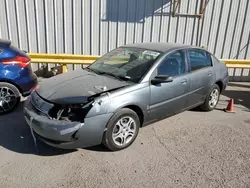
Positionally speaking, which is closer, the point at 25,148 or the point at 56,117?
the point at 56,117

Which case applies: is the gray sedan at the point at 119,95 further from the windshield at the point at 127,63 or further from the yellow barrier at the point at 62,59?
the yellow barrier at the point at 62,59

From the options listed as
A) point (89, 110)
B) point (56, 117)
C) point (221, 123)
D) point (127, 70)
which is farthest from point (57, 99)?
point (221, 123)

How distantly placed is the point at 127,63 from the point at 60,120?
1.64 m

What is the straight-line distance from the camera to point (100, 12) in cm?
676

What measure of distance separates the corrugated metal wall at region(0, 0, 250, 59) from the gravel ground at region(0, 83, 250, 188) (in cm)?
345

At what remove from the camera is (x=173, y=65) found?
401cm

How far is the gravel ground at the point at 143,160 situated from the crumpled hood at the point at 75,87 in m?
0.84

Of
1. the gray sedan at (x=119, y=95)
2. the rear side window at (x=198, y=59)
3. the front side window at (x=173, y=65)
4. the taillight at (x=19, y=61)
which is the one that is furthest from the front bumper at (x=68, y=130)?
the rear side window at (x=198, y=59)

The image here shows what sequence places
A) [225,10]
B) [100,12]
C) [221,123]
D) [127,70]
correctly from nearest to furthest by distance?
[127,70] < [221,123] < [100,12] < [225,10]

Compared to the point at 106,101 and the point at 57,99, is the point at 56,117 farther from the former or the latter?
the point at 106,101

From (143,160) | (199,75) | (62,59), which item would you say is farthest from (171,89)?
(62,59)

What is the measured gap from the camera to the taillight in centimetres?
430

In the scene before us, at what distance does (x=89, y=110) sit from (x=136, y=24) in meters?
4.86

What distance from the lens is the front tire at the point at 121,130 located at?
3.19 meters
